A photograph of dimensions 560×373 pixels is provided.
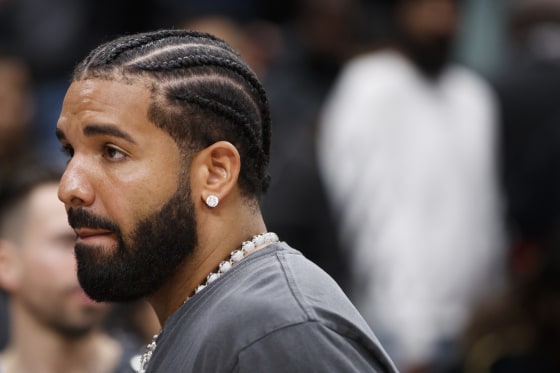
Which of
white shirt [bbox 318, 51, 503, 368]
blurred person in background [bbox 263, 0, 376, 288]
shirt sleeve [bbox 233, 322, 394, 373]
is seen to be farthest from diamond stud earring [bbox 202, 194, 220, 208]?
white shirt [bbox 318, 51, 503, 368]

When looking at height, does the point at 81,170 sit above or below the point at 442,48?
above

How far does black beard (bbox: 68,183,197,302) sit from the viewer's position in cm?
307

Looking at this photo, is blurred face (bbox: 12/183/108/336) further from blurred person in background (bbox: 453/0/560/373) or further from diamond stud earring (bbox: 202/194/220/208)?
blurred person in background (bbox: 453/0/560/373)

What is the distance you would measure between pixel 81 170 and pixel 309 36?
564 cm

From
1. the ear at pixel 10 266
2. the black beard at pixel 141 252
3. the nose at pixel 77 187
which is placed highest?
the nose at pixel 77 187

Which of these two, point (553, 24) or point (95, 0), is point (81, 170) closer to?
point (553, 24)

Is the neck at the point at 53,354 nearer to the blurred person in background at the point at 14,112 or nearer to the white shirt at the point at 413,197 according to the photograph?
the white shirt at the point at 413,197

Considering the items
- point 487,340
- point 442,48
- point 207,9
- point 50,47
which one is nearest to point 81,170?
point 487,340

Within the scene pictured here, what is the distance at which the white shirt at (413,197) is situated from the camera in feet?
23.2

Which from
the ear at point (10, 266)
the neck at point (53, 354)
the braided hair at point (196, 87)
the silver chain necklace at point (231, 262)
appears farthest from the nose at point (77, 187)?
the ear at point (10, 266)

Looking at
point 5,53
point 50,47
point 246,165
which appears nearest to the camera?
point 246,165

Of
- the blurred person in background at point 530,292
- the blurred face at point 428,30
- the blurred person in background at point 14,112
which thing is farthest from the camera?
the blurred person in background at point 14,112

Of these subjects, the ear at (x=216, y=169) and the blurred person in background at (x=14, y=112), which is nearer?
the ear at (x=216, y=169)

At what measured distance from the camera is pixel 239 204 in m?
3.18
